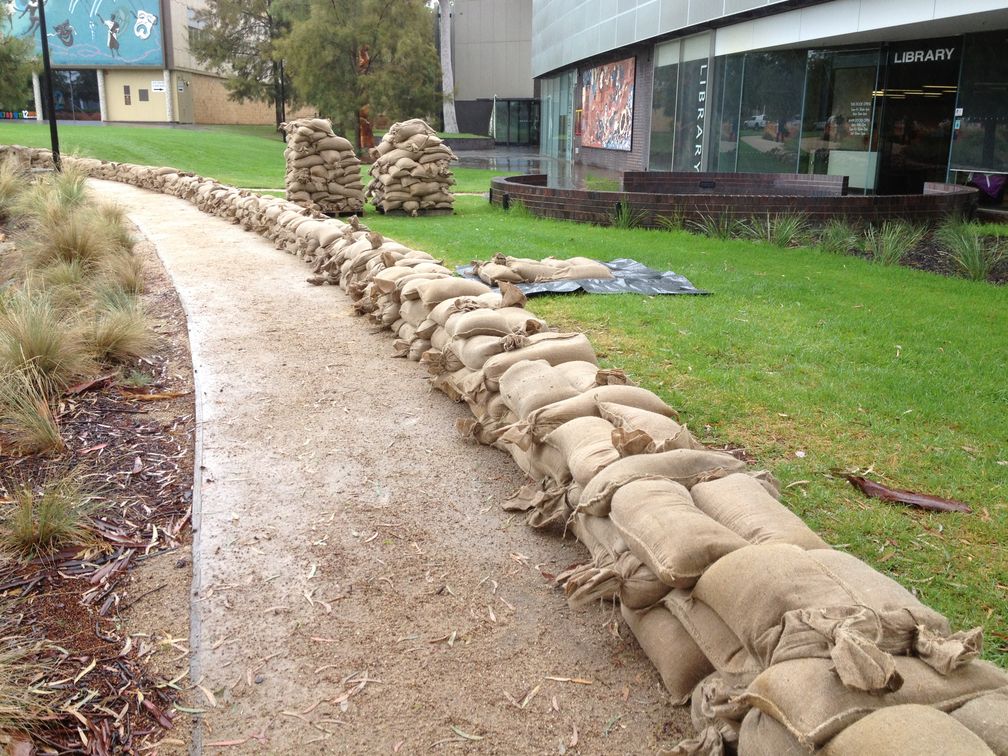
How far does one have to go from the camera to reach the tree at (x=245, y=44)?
4244 centimetres

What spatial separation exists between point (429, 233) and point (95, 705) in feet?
35.0

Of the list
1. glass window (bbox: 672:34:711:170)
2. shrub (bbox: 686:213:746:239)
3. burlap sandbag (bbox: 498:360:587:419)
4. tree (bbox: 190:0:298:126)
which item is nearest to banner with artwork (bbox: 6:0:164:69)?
tree (bbox: 190:0:298:126)

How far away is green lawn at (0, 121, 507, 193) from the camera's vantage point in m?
25.1

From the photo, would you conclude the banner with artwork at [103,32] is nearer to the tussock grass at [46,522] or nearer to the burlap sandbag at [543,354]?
the burlap sandbag at [543,354]

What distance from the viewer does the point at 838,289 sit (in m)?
8.32

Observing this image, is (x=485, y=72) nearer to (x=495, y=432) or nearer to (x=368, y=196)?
(x=368, y=196)

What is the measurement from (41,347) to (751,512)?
466 centimetres

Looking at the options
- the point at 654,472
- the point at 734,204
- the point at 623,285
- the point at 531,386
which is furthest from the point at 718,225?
the point at 654,472

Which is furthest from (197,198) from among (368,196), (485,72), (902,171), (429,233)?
(485,72)

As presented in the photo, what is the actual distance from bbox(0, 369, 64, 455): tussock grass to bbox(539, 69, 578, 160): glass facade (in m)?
30.2

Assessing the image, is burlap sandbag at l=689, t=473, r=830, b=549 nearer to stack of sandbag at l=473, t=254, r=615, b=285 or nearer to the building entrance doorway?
stack of sandbag at l=473, t=254, r=615, b=285

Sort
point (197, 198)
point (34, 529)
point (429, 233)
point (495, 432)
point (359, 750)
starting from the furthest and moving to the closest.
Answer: point (197, 198), point (429, 233), point (495, 432), point (34, 529), point (359, 750)

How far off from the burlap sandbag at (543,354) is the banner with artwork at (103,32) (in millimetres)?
53781

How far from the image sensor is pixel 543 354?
4.69m
